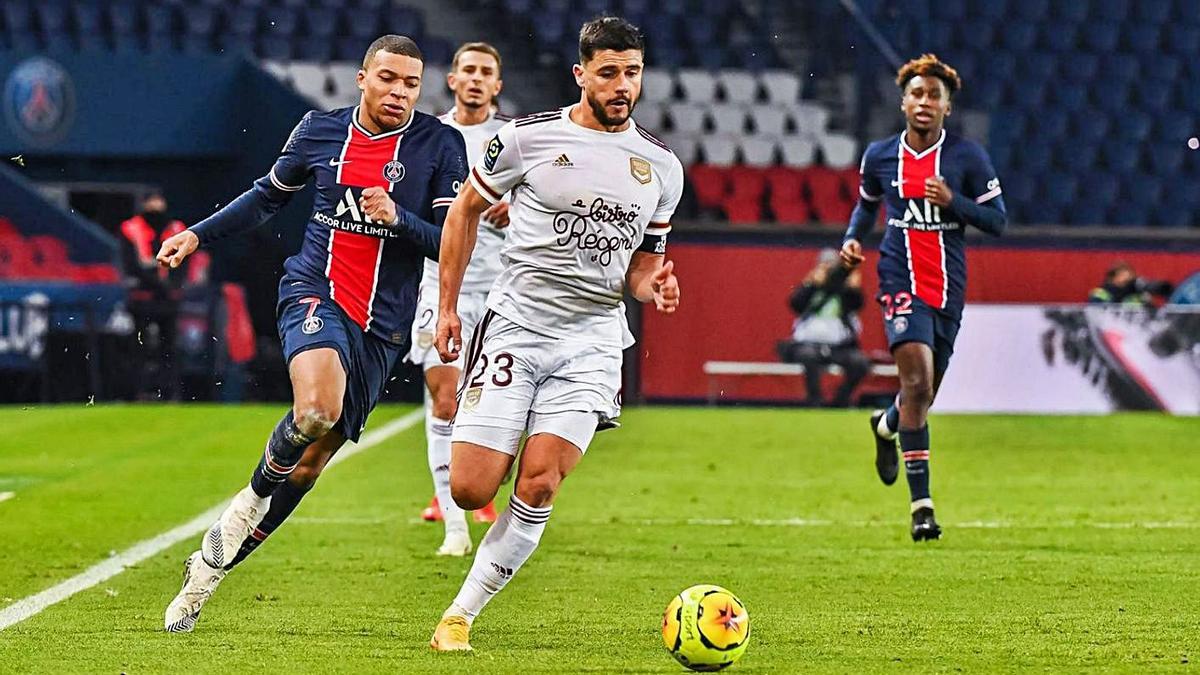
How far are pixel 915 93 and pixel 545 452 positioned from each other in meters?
4.03

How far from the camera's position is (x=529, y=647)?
217 inches

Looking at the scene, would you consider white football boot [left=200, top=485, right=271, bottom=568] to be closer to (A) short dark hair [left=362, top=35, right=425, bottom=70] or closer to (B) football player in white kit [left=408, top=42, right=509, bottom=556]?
(A) short dark hair [left=362, top=35, right=425, bottom=70]

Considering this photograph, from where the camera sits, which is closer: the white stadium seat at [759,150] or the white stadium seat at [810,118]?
the white stadium seat at [759,150]

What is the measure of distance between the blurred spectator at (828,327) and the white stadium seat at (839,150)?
9.03 feet

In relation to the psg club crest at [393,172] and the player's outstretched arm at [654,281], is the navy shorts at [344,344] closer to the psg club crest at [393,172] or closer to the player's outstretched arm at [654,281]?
the psg club crest at [393,172]

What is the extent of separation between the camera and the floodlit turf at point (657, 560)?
214 inches

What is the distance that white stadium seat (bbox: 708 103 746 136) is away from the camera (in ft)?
69.5

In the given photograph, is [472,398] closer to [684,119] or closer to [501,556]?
[501,556]

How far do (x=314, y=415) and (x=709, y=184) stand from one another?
14.7 meters

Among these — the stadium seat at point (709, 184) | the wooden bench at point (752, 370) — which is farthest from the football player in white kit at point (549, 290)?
the stadium seat at point (709, 184)

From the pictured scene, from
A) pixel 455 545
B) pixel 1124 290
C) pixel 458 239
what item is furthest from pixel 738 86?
pixel 458 239

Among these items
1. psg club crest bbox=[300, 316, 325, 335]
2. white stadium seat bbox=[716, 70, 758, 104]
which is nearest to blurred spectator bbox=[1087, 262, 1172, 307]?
white stadium seat bbox=[716, 70, 758, 104]

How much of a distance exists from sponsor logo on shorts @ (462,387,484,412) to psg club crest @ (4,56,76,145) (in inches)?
598

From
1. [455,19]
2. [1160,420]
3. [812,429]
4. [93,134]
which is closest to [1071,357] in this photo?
[1160,420]
